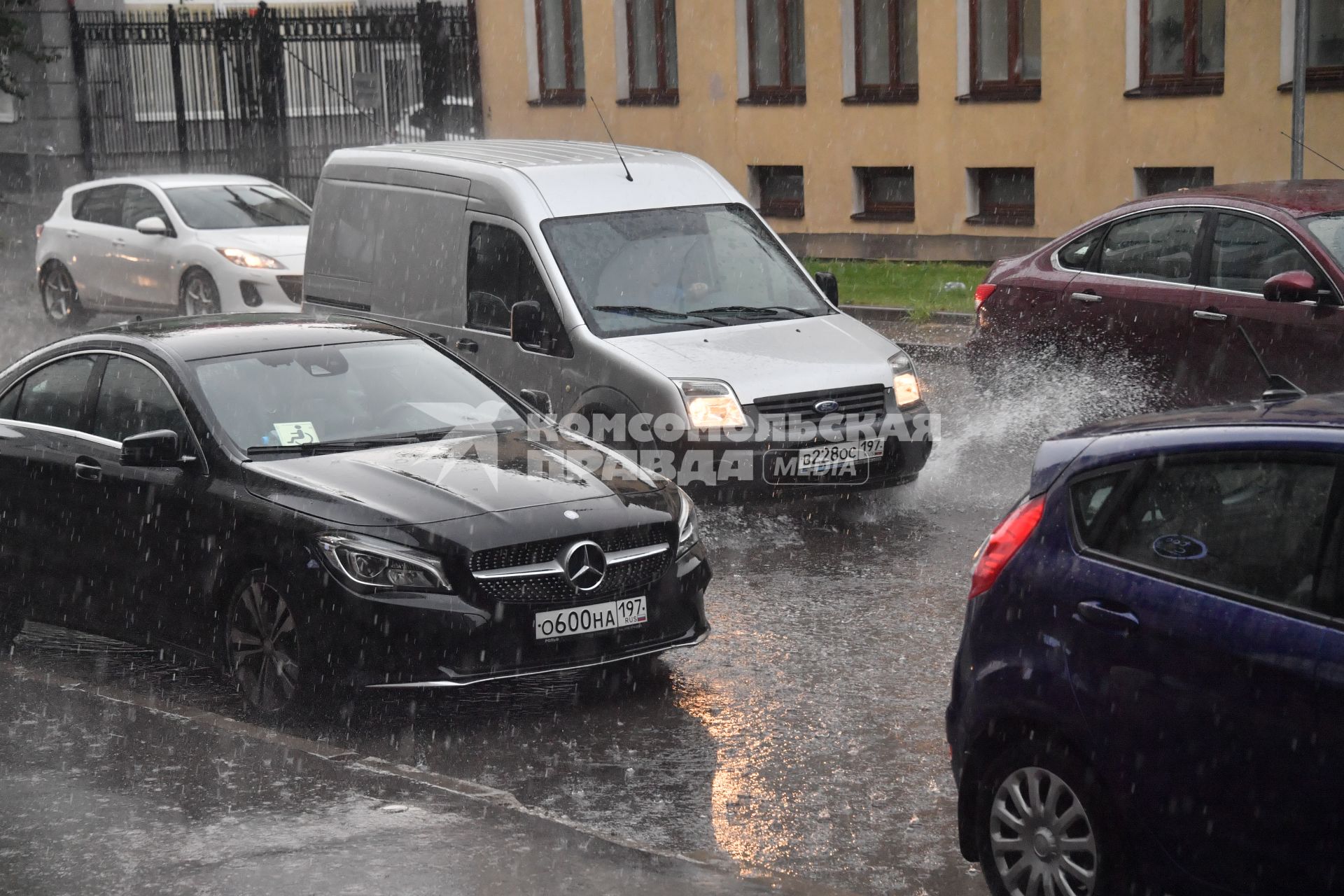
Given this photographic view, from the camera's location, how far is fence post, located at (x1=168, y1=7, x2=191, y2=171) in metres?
30.4

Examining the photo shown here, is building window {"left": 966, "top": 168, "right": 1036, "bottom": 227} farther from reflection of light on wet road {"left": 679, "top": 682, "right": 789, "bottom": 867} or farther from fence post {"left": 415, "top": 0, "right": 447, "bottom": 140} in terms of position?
reflection of light on wet road {"left": 679, "top": 682, "right": 789, "bottom": 867}

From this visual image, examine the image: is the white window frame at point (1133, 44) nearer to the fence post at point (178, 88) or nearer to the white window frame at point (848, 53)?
the white window frame at point (848, 53)

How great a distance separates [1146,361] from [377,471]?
17.6 ft

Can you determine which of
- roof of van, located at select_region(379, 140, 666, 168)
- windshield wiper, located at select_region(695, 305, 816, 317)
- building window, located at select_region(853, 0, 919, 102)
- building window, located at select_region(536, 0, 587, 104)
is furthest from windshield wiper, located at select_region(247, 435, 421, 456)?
building window, located at select_region(536, 0, 587, 104)

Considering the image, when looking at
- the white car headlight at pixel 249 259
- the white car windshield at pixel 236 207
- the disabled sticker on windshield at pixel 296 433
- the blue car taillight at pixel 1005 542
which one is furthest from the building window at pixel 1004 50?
the blue car taillight at pixel 1005 542

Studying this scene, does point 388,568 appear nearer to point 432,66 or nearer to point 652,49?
point 652,49

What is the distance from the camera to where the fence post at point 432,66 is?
29547mm

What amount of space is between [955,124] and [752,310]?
12668mm

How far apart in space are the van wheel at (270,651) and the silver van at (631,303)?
1.97 metres

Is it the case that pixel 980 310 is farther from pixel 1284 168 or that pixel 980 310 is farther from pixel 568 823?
pixel 1284 168

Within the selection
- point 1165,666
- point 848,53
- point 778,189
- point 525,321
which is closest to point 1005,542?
point 1165,666

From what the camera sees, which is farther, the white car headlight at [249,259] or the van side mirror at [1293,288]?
the white car headlight at [249,259]

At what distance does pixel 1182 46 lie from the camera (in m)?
20.6

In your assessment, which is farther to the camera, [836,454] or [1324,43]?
[1324,43]
